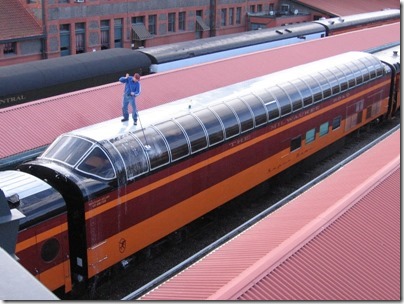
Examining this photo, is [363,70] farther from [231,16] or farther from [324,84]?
[231,16]

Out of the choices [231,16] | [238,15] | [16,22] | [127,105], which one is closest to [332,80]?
[127,105]

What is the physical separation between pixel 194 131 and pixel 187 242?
299 cm

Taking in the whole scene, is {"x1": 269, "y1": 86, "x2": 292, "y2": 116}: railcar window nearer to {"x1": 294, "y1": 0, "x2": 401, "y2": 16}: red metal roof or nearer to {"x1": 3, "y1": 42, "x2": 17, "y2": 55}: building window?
{"x1": 3, "y1": 42, "x2": 17, "y2": 55}: building window

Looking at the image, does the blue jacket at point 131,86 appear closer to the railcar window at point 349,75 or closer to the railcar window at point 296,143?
the railcar window at point 296,143

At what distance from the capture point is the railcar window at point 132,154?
11875mm

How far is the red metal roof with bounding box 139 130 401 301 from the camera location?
24.4ft

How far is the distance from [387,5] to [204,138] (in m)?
51.0

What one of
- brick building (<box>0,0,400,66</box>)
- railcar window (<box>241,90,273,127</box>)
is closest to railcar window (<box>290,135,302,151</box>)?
railcar window (<box>241,90,273,127</box>)

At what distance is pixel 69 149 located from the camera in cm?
1183

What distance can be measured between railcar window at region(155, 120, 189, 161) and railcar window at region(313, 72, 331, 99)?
7.08m

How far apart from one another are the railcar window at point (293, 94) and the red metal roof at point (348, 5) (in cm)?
3444

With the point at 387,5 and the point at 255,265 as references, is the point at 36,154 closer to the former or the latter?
the point at 255,265

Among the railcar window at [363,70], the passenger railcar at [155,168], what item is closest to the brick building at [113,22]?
the passenger railcar at [155,168]

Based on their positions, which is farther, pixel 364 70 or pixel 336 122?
pixel 364 70
